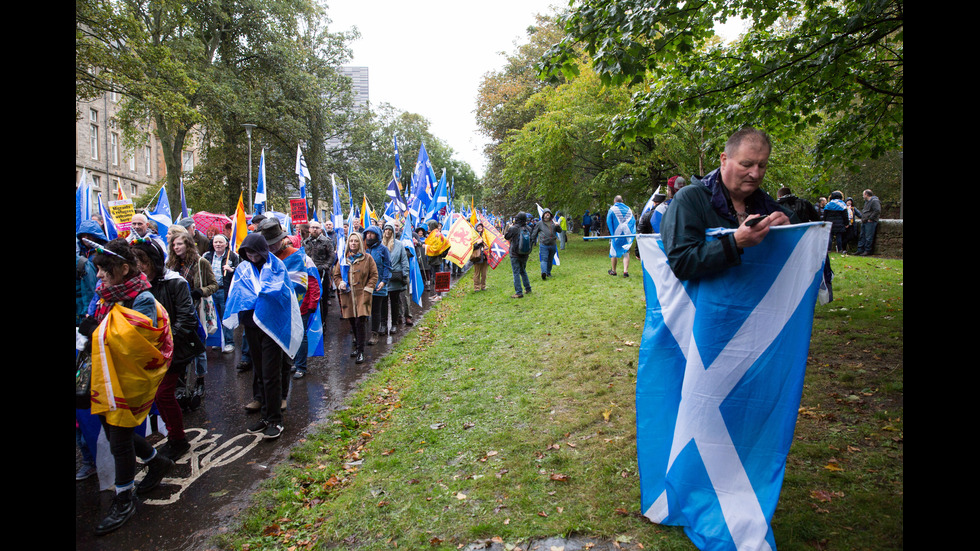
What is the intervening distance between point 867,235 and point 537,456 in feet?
54.3

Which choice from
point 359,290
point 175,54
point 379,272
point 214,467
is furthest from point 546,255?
point 175,54

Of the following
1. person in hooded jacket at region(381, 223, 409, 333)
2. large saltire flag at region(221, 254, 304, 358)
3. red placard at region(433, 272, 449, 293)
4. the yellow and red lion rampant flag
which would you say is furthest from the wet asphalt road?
red placard at region(433, 272, 449, 293)

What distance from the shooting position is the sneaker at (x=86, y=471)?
14.0ft

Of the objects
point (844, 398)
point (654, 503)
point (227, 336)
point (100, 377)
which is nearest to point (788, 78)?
point (844, 398)

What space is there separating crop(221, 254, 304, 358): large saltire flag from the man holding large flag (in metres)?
3.81

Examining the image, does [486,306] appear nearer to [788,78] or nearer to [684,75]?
[684,75]

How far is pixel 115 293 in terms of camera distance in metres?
3.69

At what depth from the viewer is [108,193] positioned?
38188mm

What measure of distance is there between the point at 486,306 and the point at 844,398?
812cm

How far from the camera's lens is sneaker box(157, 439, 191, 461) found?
15.3 feet

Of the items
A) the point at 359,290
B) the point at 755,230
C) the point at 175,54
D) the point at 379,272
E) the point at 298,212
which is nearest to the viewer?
the point at 755,230

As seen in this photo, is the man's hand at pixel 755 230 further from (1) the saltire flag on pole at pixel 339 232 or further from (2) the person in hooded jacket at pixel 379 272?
(1) the saltire flag on pole at pixel 339 232

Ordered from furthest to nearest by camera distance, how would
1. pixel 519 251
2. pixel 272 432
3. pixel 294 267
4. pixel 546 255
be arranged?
pixel 546 255 < pixel 519 251 < pixel 294 267 < pixel 272 432

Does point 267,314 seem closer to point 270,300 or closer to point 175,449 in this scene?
point 270,300
